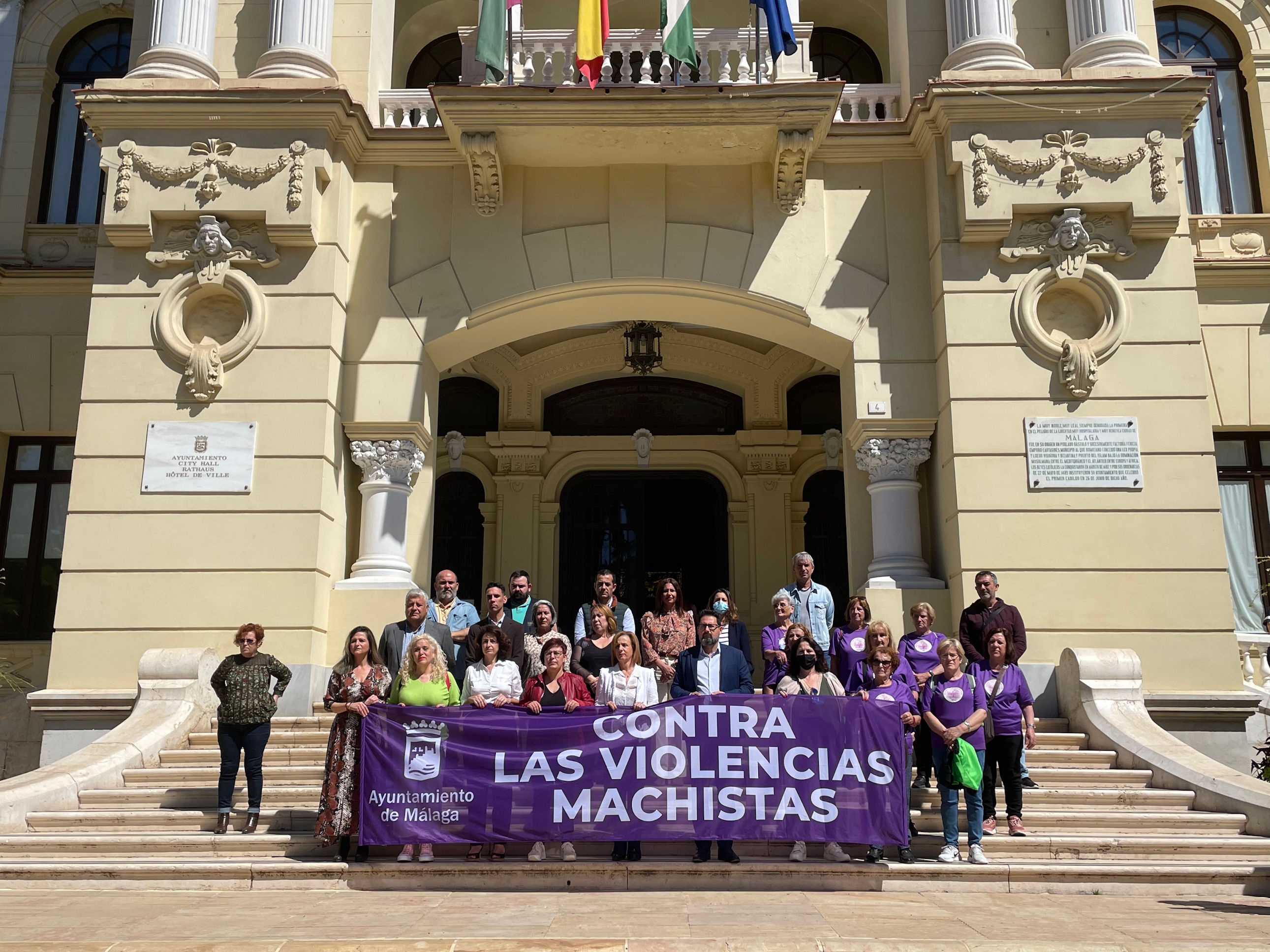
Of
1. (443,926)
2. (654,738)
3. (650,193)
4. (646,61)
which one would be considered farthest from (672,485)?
(443,926)

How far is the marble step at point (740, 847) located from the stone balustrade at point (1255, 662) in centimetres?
514

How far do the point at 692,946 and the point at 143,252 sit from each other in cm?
1057

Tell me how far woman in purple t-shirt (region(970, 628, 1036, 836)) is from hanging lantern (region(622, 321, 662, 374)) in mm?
8347

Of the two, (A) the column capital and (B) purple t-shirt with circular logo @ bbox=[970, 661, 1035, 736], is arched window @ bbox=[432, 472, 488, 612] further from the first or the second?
(B) purple t-shirt with circular logo @ bbox=[970, 661, 1035, 736]

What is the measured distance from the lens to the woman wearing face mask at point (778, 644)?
964 cm

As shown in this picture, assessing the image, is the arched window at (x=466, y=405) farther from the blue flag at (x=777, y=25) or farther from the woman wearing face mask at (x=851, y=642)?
the woman wearing face mask at (x=851, y=642)

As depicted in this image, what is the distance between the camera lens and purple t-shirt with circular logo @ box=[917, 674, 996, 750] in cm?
892

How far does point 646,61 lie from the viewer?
44.3ft

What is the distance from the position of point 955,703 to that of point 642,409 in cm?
1067

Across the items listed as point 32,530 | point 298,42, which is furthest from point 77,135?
point 32,530

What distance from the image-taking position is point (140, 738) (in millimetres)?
11016

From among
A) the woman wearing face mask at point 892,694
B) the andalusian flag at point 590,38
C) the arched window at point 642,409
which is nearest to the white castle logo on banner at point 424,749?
the woman wearing face mask at point 892,694

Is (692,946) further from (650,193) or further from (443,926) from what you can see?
(650,193)

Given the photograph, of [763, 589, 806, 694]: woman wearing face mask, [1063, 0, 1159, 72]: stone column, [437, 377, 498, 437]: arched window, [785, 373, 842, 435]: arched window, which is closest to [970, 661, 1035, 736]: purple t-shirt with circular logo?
[763, 589, 806, 694]: woman wearing face mask
